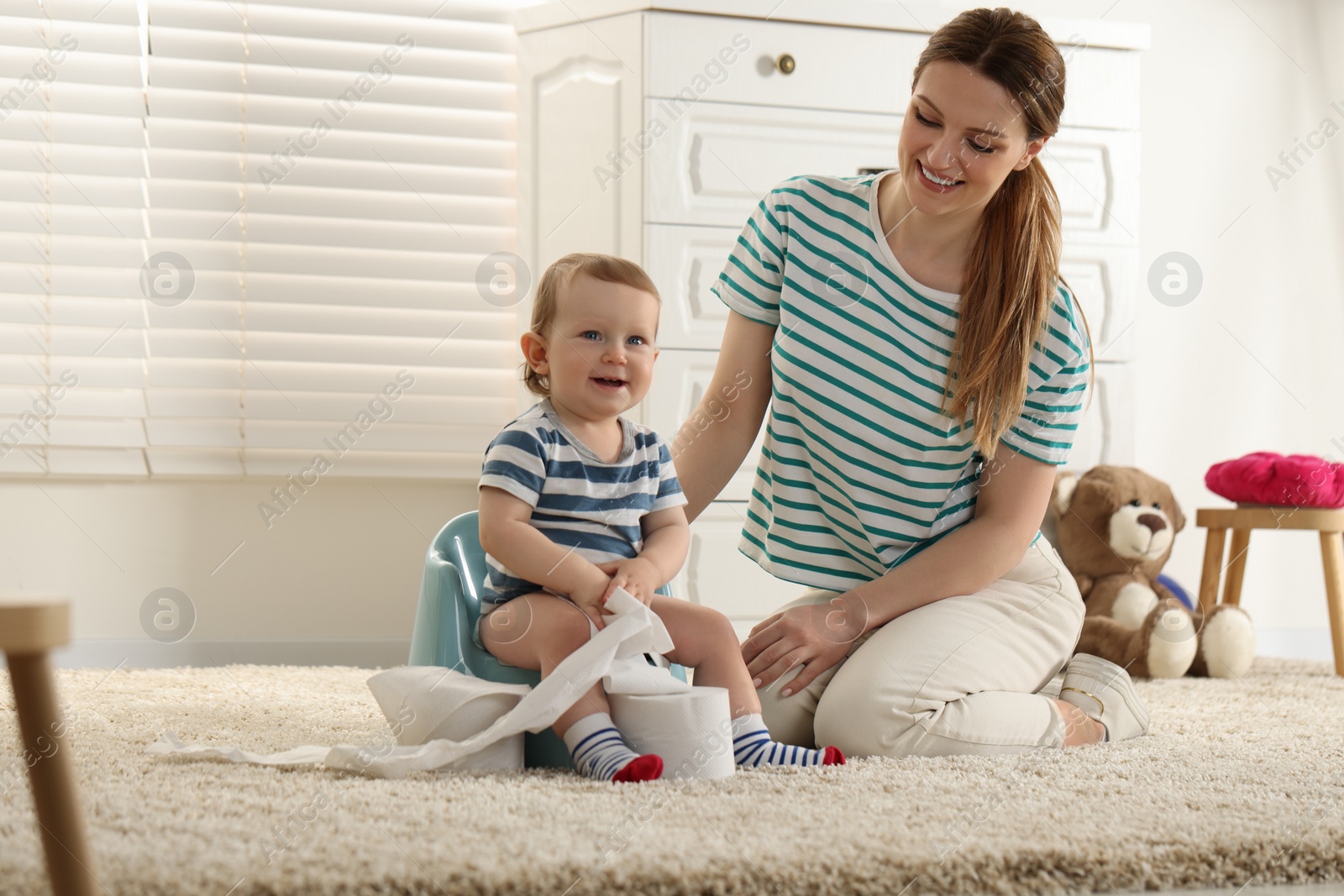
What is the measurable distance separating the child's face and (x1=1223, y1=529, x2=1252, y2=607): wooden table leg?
59.2 inches

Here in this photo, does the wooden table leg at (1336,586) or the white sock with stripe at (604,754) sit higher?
the white sock with stripe at (604,754)

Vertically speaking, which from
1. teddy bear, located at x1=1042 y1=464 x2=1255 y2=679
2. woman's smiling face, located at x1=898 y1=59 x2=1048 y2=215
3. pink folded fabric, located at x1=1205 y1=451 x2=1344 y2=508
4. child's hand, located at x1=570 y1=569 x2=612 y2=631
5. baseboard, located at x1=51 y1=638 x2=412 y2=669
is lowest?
baseboard, located at x1=51 y1=638 x2=412 y2=669

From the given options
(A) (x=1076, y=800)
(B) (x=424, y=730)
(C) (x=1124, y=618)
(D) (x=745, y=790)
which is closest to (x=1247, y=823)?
(A) (x=1076, y=800)

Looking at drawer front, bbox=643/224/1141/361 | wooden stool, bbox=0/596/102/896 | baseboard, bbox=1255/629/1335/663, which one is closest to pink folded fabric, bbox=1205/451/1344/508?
drawer front, bbox=643/224/1141/361

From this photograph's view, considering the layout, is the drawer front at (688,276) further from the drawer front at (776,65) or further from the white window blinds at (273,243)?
the white window blinds at (273,243)

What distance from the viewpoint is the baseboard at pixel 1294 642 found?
2.55m

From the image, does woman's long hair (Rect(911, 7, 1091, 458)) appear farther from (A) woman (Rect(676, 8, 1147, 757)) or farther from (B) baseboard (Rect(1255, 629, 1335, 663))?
(B) baseboard (Rect(1255, 629, 1335, 663))

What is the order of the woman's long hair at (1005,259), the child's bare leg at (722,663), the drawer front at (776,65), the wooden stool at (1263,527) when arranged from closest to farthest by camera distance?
the child's bare leg at (722,663), the woman's long hair at (1005,259), the drawer front at (776,65), the wooden stool at (1263,527)

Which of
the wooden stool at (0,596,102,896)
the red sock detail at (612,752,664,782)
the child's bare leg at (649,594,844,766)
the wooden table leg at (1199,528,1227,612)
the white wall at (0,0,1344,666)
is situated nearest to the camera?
the wooden stool at (0,596,102,896)

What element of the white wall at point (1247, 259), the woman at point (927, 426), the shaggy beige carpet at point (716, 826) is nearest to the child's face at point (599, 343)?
the woman at point (927, 426)

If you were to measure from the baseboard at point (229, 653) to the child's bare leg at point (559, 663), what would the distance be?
1048mm

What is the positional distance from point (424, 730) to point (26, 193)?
1.51 m

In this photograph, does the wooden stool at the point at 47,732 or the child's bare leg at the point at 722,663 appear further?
the child's bare leg at the point at 722,663

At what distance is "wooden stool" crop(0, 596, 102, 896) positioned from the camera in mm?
536
